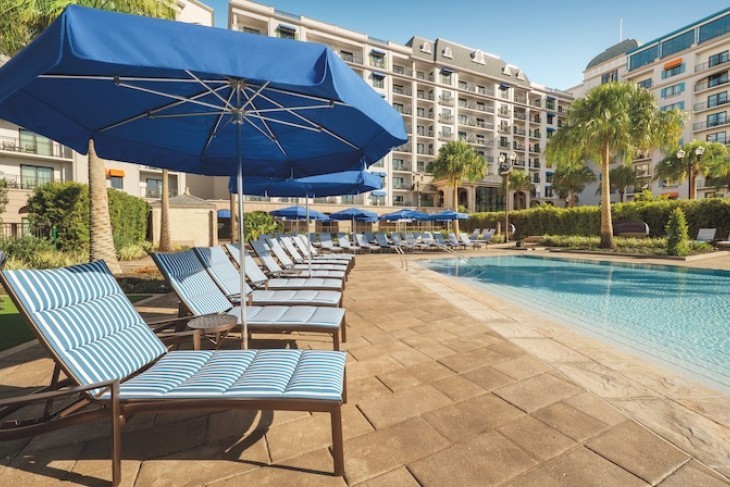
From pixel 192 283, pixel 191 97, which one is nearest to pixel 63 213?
pixel 192 283

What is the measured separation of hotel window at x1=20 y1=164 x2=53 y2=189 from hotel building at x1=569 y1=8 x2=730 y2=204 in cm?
5789

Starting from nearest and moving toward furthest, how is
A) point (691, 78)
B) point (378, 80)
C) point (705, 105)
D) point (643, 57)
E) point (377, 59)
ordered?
1. point (378, 80)
2. point (377, 59)
3. point (705, 105)
4. point (691, 78)
5. point (643, 57)

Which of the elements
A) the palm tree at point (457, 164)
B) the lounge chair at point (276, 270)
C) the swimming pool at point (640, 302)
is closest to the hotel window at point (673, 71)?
the palm tree at point (457, 164)

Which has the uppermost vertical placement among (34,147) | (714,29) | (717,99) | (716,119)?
(714,29)

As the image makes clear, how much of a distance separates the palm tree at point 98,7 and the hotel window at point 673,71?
5921 centimetres

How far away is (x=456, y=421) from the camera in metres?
2.28

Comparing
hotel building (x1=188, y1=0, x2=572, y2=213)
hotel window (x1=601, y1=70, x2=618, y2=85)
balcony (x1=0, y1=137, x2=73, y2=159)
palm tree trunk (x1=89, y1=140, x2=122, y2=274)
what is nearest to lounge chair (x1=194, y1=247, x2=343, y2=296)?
palm tree trunk (x1=89, y1=140, x2=122, y2=274)

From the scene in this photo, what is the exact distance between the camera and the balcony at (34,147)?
2459 cm

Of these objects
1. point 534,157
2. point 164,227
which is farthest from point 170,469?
point 534,157

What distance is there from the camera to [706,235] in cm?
1566

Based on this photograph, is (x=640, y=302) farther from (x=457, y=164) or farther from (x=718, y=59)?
(x=718, y=59)

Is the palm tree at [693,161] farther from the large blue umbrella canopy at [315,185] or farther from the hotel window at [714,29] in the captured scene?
the large blue umbrella canopy at [315,185]

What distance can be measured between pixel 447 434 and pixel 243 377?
1.28 meters

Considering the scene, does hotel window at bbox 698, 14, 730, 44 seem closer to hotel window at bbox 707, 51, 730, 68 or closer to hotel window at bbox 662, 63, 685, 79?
hotel window at bbox 707, 51, 730, 68
